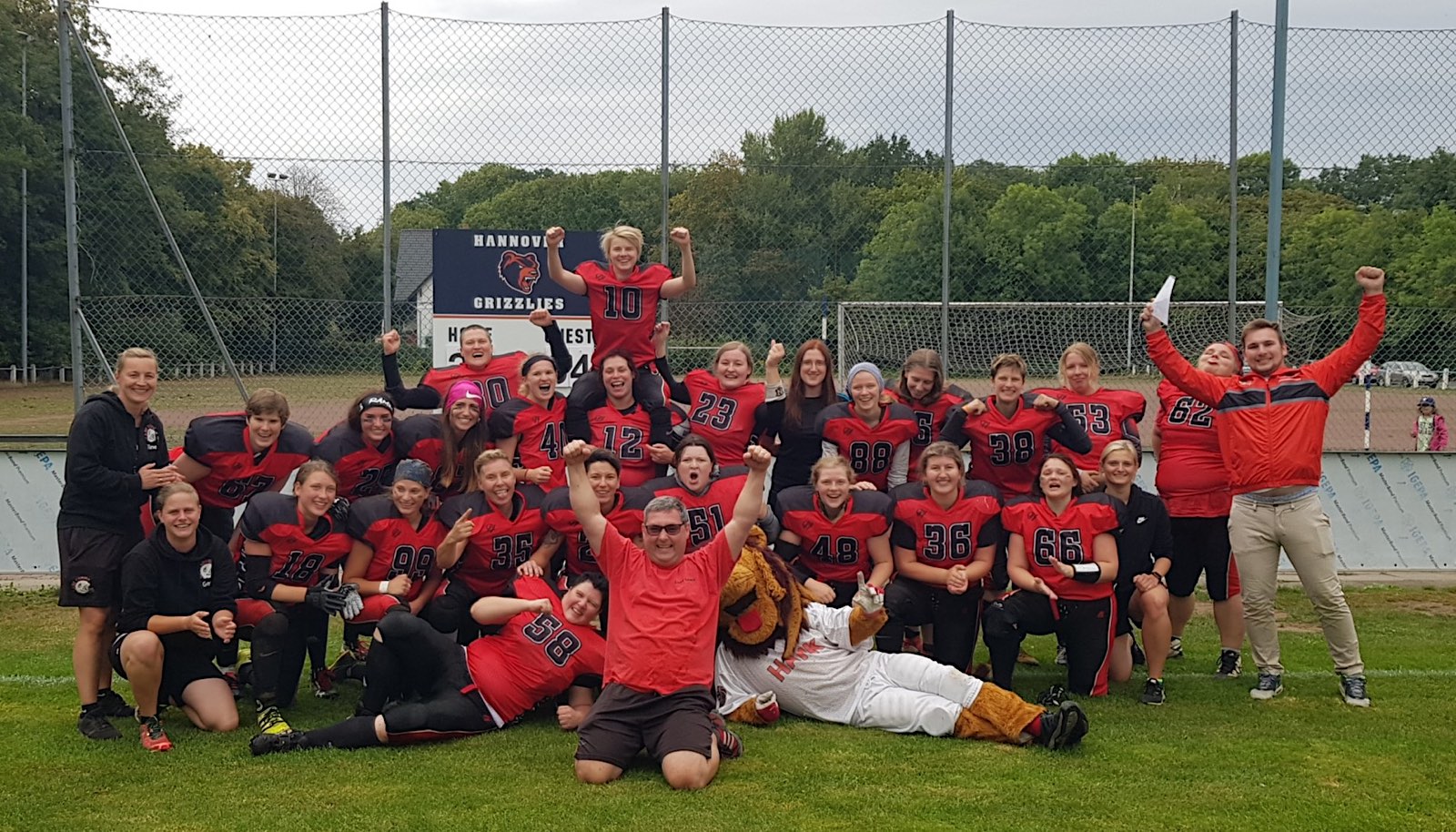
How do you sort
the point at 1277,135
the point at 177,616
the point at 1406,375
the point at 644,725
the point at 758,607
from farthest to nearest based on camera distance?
the point at 1406,375 < the point at 1277,135 < the point at 758,607 < the point at 177,616 < the point at 644,725

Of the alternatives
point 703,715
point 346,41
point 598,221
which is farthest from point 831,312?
point 703,715

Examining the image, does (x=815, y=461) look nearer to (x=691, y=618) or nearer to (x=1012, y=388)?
(x=1012, y=388)

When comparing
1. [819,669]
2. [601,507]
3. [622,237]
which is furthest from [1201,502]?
[622,237]

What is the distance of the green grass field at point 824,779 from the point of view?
14.6ft

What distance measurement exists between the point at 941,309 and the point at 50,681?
6.22 m

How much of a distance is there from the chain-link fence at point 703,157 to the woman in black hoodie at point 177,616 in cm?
323

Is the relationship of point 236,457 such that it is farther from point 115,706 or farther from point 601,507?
point 601,507

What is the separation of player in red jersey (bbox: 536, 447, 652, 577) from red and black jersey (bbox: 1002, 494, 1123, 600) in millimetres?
1980

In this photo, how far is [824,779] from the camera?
4914 mm

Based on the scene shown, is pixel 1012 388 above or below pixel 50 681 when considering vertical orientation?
above

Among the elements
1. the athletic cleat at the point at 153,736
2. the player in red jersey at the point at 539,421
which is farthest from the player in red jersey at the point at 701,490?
the athletic cleat at the point at 153,736

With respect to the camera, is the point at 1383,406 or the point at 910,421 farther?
the point at 1383,406

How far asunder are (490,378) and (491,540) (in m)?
1.60

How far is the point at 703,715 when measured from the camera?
512 cm
